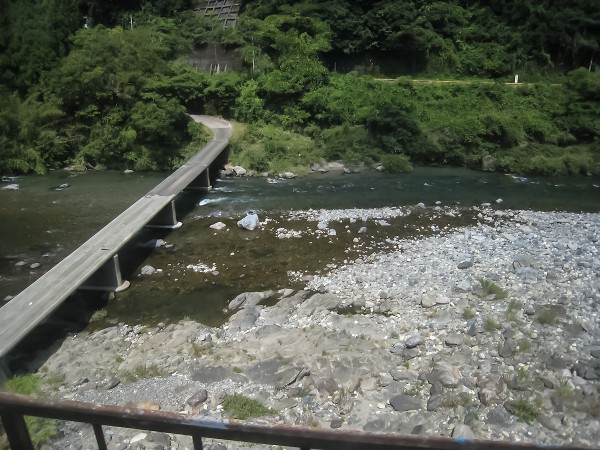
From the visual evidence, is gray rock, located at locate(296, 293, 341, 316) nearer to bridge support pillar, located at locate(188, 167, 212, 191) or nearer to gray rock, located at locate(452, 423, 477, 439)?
gray rock, located at locate(452, 423, 477, 439)

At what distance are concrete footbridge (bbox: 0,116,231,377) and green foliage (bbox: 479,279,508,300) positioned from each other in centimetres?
723

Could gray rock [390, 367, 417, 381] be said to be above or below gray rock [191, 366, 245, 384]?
above

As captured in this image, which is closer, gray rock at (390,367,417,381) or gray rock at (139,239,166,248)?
gray rock at (390,367,417,381)

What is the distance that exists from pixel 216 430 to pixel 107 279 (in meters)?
8.93

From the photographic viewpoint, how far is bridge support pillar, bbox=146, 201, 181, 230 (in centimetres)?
1355

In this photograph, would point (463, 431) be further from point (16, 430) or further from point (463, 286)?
point (16, 430)

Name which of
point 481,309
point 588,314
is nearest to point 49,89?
point 481,309

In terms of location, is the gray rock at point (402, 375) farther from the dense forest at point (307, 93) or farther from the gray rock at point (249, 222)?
the dense forest at point (307, 93)

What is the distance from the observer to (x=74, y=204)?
15.5 metres

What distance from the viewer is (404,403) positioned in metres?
6.41

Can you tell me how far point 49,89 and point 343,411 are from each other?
18.6 m

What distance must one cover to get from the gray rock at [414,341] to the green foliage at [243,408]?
255 cm

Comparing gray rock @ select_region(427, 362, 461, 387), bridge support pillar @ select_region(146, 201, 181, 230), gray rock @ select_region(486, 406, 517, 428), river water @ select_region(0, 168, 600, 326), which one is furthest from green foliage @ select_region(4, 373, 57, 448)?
bridge support pillar @ select_region(146, 201, 181, 230)

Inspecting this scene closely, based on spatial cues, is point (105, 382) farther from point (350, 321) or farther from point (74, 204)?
point (74, 204)
